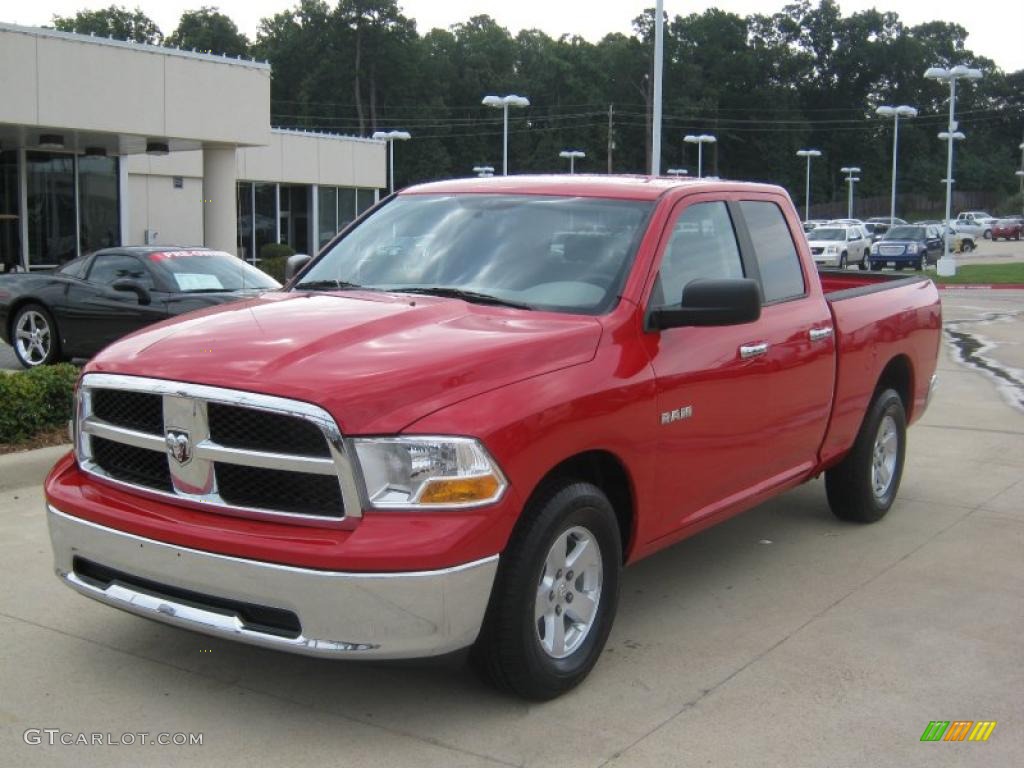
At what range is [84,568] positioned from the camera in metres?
4.20

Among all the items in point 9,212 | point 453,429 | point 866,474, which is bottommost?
point 866,474

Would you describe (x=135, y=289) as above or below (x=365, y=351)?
below

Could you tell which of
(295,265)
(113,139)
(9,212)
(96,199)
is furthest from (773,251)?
(96,199)

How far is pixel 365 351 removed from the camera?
13.1 feet

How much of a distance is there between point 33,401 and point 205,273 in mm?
4896

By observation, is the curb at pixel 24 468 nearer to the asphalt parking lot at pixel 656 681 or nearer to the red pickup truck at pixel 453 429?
the asphalt parking lot at pixel 656 681

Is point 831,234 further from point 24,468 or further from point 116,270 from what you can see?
point 24,468

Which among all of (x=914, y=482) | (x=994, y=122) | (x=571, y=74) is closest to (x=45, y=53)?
(x=914, y=482)

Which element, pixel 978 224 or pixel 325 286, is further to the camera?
pixel 978 224

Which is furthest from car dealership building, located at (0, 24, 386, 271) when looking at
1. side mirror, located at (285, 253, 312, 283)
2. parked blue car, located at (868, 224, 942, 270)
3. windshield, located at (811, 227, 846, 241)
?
parked blue car, located at (868, 224, 942, 270)

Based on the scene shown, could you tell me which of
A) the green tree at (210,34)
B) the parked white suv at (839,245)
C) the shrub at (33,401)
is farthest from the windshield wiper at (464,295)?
the green tree at (210,34)

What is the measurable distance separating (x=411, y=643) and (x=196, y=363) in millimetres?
1200

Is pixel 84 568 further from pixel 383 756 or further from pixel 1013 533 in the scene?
pixel 1013 533

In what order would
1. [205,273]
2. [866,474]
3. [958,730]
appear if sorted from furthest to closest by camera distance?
[205,273], [866,474], [958,730]
